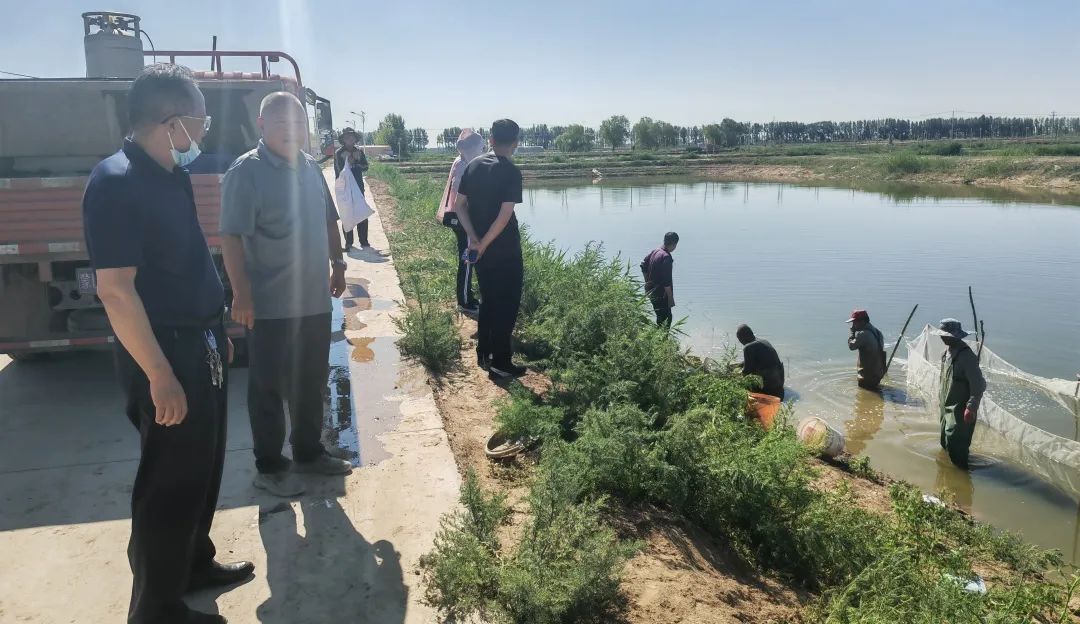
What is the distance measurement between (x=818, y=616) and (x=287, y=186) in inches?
122

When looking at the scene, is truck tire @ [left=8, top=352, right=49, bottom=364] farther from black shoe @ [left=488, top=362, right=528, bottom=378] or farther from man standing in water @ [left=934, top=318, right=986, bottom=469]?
man standing in water @ [left=934, top=318, right=986, bottom=469]

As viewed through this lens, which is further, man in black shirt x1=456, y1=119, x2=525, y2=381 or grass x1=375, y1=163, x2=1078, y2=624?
man in black shirt x1=456, y1=119, x2=525, y2=381

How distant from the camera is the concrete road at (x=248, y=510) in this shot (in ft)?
9.27

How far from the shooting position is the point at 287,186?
11.6 ft

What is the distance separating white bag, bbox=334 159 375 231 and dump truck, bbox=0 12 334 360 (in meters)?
2.13

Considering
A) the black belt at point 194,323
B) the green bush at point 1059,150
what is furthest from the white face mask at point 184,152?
the green bush at point 1059,150

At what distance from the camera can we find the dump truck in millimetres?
4641

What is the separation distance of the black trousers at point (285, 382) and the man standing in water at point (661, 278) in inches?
206

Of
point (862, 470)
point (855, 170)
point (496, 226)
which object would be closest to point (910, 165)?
point (855, 170)

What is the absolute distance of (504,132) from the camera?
5.12 meters

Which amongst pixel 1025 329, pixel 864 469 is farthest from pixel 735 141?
pixel 864 469

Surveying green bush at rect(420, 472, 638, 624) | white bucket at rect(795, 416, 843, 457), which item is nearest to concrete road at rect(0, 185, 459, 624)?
green bush at rect(420, 472, 638, 624)

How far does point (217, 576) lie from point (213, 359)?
0.91 m

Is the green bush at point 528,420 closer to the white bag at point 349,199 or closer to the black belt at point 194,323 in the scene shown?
the black belt at point 194,323
